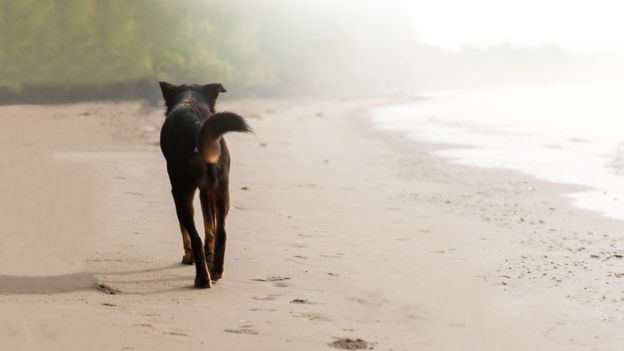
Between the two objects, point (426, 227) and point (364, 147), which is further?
point (364, 147)

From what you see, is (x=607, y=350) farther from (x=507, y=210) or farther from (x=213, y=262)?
(x=507, y=210)

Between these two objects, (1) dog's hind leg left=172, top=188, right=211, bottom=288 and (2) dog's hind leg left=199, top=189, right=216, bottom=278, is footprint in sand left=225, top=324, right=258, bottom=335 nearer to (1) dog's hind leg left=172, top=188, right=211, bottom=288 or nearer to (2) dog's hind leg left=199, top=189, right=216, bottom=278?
(1) dog's hind leg left=172, top=188, right=211, bottom=288

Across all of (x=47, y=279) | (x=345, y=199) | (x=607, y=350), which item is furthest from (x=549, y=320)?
(x=345, y=199)

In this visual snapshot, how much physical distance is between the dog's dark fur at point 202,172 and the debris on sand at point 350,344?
5.97ft

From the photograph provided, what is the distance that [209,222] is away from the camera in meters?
7.96

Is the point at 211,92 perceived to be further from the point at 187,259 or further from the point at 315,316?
the point at 315,316

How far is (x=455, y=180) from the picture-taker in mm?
15641

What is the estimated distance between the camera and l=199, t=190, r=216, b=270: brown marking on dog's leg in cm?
782

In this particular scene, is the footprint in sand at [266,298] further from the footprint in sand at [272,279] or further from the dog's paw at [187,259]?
the dog's paw at [187,259]

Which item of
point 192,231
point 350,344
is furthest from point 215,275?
point 350,344

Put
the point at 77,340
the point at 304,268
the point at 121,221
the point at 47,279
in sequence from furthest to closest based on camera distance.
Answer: the point at 121,221, the point at 304,268, the point at 47,279, the point at 77,340

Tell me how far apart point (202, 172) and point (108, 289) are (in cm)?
121

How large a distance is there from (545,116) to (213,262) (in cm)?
3591

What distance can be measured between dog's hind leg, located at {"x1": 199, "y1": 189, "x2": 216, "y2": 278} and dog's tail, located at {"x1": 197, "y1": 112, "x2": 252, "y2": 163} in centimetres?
39
